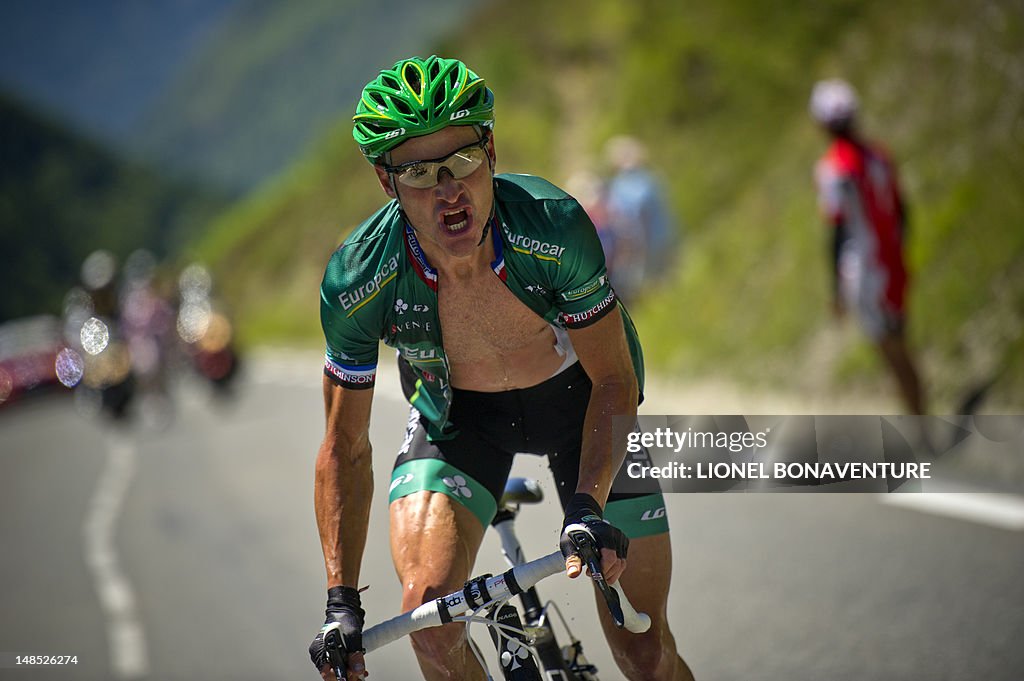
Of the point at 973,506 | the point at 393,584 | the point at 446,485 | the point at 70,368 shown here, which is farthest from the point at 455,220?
the point at 70,368

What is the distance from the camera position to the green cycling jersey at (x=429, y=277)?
3611mm

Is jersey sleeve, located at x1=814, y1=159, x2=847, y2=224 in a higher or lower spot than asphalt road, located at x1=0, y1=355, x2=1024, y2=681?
higher

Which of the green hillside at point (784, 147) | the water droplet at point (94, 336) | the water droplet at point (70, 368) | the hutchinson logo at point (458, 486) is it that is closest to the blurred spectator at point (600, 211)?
the green hillside at point (784, 147)

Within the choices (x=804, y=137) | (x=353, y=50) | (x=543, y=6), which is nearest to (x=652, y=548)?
(x=804, y=137)

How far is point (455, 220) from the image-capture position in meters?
3.53

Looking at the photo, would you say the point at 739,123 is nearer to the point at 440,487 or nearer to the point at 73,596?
the point at 73,596

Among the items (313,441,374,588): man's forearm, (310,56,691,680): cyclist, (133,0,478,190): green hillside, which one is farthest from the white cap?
(133,0,478,190): green hillside

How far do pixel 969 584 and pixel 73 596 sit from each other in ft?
19.8

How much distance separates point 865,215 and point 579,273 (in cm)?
581

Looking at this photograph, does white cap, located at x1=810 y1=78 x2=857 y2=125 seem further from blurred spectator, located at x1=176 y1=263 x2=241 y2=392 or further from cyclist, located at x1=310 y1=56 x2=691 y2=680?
blurred spectator, located at x1=176 y1=263 x2=241 y2=392

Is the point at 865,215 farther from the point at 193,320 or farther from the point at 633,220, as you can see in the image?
the point at 193,320

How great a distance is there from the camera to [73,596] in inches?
362

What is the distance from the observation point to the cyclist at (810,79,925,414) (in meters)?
8.84

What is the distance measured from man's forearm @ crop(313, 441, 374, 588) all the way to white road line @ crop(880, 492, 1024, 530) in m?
4.51
